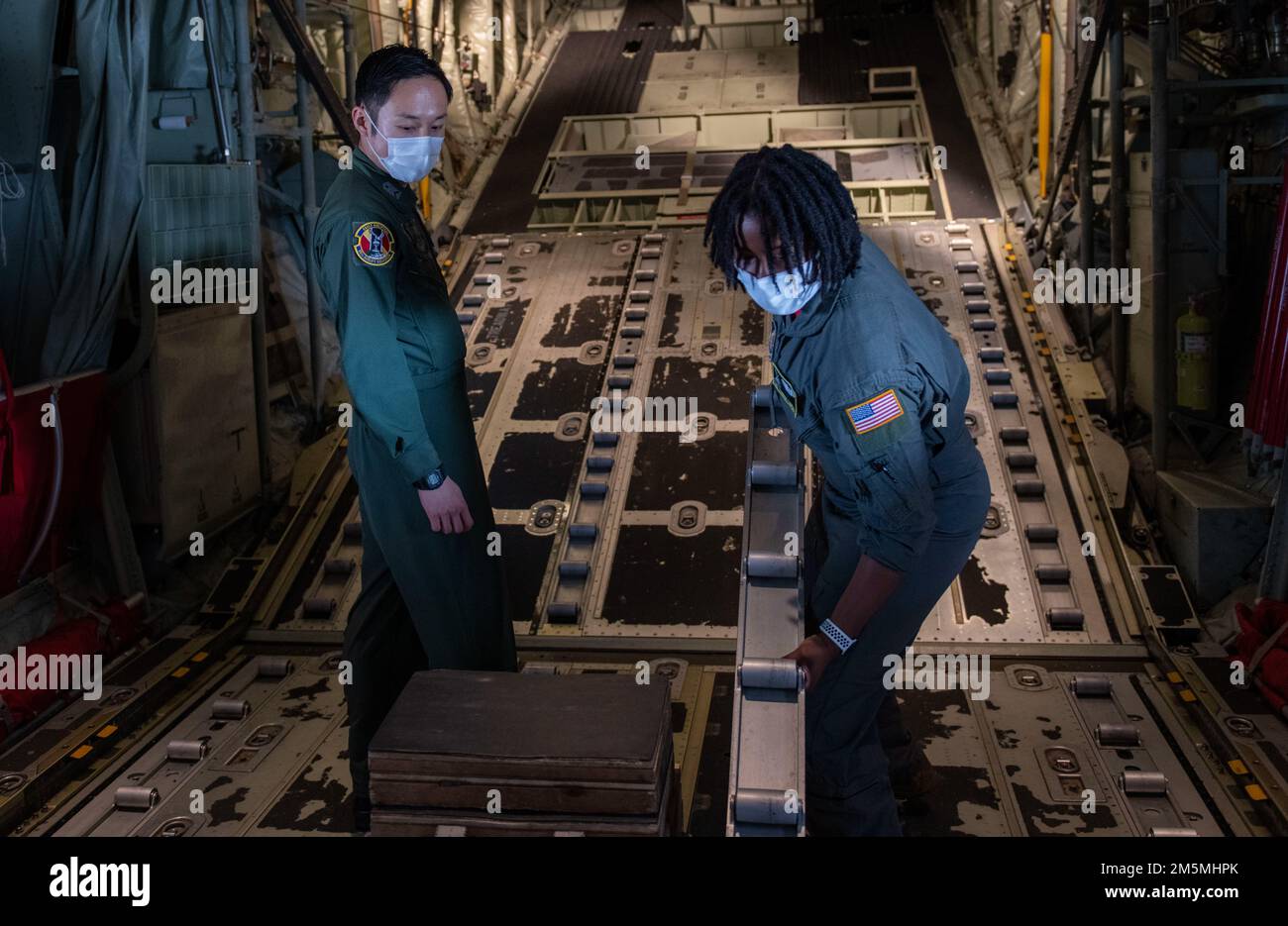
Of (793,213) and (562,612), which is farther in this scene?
(562,612)

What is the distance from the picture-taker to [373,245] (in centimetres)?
316

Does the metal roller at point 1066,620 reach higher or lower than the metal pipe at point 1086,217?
lower

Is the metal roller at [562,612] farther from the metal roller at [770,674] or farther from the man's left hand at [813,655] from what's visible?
the metal roller at [770,674]

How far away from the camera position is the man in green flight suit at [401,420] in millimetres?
3148

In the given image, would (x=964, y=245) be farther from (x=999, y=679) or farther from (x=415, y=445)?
(x=415, y=445)

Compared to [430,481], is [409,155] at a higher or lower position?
higher

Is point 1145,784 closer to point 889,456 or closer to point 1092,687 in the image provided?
point 1092,687

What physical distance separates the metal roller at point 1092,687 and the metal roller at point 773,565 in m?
2.20

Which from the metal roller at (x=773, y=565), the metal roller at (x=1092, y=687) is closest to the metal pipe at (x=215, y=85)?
the metal roller at (x=773, y=565)

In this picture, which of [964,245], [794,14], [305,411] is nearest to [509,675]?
[305,411]

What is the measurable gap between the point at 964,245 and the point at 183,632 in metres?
4.70

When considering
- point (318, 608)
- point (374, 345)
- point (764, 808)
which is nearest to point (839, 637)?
point (764, 808)

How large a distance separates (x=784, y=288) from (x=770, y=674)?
755 millimetres

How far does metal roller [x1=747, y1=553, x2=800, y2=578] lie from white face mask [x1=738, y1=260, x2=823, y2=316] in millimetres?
510
